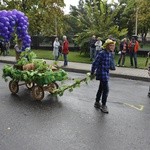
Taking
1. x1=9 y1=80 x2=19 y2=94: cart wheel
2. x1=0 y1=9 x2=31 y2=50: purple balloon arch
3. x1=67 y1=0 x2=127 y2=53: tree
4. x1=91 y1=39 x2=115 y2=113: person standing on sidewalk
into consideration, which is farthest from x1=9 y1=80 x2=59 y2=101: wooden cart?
x1=67 y1=0 x2=127 y2=53: tree

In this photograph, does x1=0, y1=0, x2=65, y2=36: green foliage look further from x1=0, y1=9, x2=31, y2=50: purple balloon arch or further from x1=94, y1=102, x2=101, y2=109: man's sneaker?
x1=94, y1=102, x2=101, y2=109: man's sneaker

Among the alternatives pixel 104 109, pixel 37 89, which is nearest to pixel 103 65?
pixel 104 109

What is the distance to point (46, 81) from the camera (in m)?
9.76

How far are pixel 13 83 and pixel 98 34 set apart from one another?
43.4 ft

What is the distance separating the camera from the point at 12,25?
1018 cm

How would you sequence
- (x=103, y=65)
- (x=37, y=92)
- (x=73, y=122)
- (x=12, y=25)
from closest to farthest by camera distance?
(x=73, y=122)
(x=103, y=65)
(x=37, y=92)
(x=12, y=25)

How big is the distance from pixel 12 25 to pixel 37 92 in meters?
2.14

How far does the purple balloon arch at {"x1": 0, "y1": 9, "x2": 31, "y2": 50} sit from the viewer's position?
9.59 m

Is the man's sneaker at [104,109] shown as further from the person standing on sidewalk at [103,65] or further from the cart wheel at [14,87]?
the cart wheel at [14,87]

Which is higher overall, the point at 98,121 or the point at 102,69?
the point at 102,69

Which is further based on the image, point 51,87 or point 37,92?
point 51,87

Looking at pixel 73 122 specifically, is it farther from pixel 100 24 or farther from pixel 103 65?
pixel 100 24

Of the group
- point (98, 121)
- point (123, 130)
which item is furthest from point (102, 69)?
point (123, 130)

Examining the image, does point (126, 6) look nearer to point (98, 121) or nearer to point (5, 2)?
point (5, 2)
